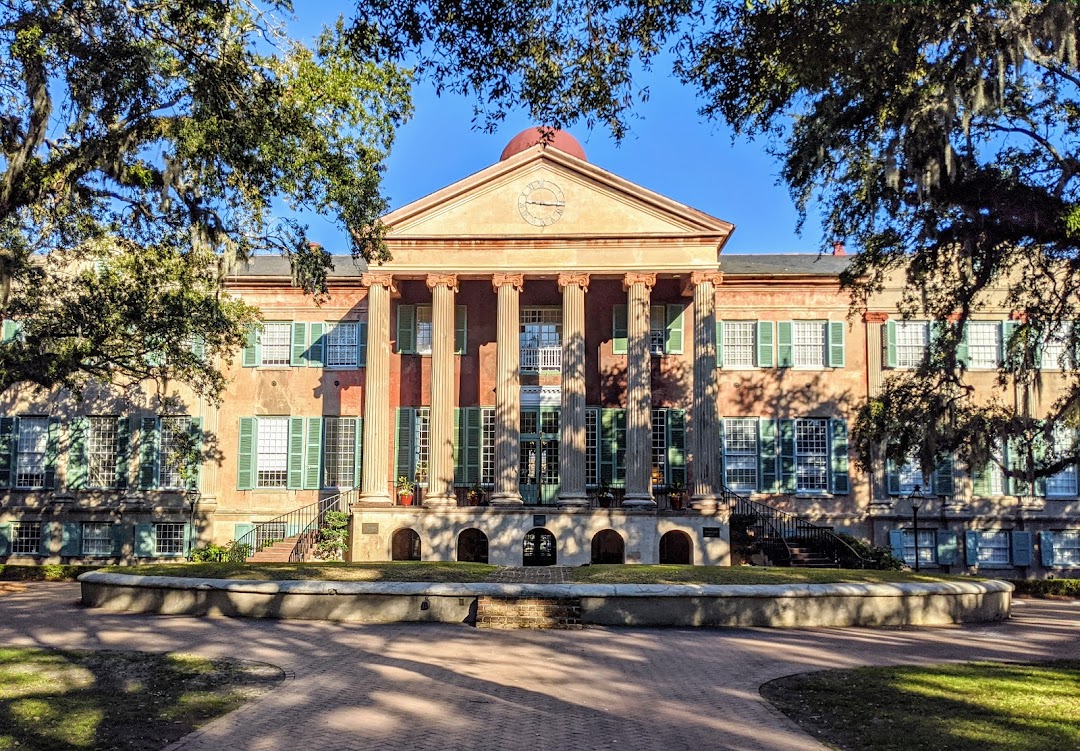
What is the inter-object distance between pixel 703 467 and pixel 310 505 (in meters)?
11.6

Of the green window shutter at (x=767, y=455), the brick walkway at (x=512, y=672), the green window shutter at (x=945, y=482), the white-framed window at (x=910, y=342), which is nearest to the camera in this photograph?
the brick walkway at (x=512, y=672)

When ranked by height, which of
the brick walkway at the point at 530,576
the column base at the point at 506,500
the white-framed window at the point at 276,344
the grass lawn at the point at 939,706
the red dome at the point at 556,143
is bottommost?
the grass lawn at the point at 939,706

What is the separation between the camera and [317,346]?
99.7 ft

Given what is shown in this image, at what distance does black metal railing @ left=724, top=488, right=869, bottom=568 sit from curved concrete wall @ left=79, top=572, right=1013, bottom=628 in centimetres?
857

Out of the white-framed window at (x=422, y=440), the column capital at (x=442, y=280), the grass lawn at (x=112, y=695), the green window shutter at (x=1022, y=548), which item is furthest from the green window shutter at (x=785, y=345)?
the grass lawn at (x=112, y=695)

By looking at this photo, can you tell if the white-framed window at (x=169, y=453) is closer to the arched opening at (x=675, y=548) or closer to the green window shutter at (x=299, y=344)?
the green window shutter at (x=299, y=344)

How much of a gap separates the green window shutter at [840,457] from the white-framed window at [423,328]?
42.3 feet

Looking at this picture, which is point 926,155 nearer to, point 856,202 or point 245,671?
point 856,202

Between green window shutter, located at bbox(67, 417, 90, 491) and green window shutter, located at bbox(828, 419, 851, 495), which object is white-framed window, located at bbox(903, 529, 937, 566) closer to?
green window shutter, located at bbox(828, 419, 851, 495)

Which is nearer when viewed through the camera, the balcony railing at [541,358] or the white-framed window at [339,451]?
the balcony railing at [541,358]

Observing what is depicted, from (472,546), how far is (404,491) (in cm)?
263

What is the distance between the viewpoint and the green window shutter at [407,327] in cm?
2959

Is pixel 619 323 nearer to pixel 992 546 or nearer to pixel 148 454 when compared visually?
pixel 992 546

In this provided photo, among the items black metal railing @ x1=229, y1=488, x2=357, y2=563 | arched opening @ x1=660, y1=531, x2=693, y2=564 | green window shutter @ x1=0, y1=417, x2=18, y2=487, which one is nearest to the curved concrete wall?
black metal railing @ x1=229, y1=488, x2=357, y2=563
